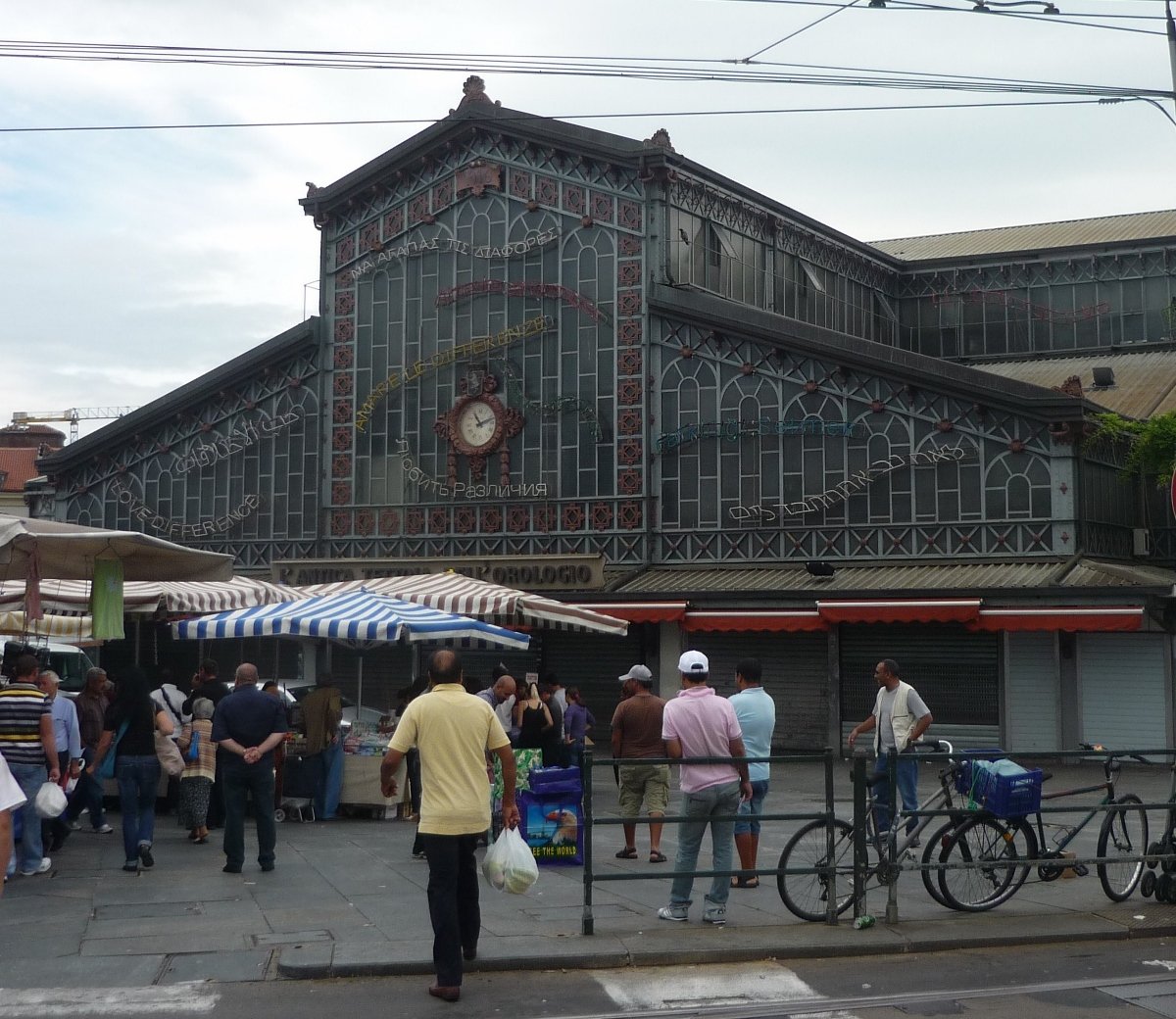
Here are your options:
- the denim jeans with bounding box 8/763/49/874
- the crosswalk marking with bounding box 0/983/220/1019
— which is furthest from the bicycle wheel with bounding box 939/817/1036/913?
the denim jeans with bounding box 8/763/49/874

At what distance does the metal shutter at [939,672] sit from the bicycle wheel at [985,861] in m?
14.6

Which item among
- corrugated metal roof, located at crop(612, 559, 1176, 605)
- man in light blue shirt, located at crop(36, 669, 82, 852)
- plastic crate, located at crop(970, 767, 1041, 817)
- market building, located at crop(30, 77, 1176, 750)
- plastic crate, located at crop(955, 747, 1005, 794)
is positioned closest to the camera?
plastic crate, located at crop(970, 767, 1041, 817)

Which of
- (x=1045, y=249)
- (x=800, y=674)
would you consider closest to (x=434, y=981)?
(x=800, y=674)

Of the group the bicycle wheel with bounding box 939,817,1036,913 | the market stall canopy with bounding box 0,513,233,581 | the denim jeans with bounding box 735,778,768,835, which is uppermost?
the market stall canopy with bounding box 0,513,233,581

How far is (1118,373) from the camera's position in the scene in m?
34.8

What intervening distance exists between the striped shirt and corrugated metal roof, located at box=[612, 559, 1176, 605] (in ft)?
53.3

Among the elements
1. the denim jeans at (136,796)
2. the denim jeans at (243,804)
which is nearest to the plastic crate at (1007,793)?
the denim jeans at (243,804)

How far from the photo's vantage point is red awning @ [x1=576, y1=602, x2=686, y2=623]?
2719 centimetres

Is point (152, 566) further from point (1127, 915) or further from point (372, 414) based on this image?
point (372, 414)

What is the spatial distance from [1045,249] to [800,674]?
1574cm

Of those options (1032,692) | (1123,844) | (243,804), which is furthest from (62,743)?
(1032,692)

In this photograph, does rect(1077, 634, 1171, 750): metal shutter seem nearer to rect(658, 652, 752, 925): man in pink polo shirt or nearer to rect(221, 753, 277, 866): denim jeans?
rect(658, 652, 752, 925): man in pink polo shirt

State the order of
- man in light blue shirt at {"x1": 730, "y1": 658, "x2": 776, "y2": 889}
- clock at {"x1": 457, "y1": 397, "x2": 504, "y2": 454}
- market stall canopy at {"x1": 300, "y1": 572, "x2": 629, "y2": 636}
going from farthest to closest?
clock at {"x1": 457, "y1": 397, "x2": 504, "y2": 454}, market stall canopy at {"x1": 300, "y1": 572, "x2": 629, "y2": 636}, man in light blue shirt at {"x1": 730, "y1": 658, "x2": 776, "y2": 889}

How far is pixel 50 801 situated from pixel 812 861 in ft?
20.3
